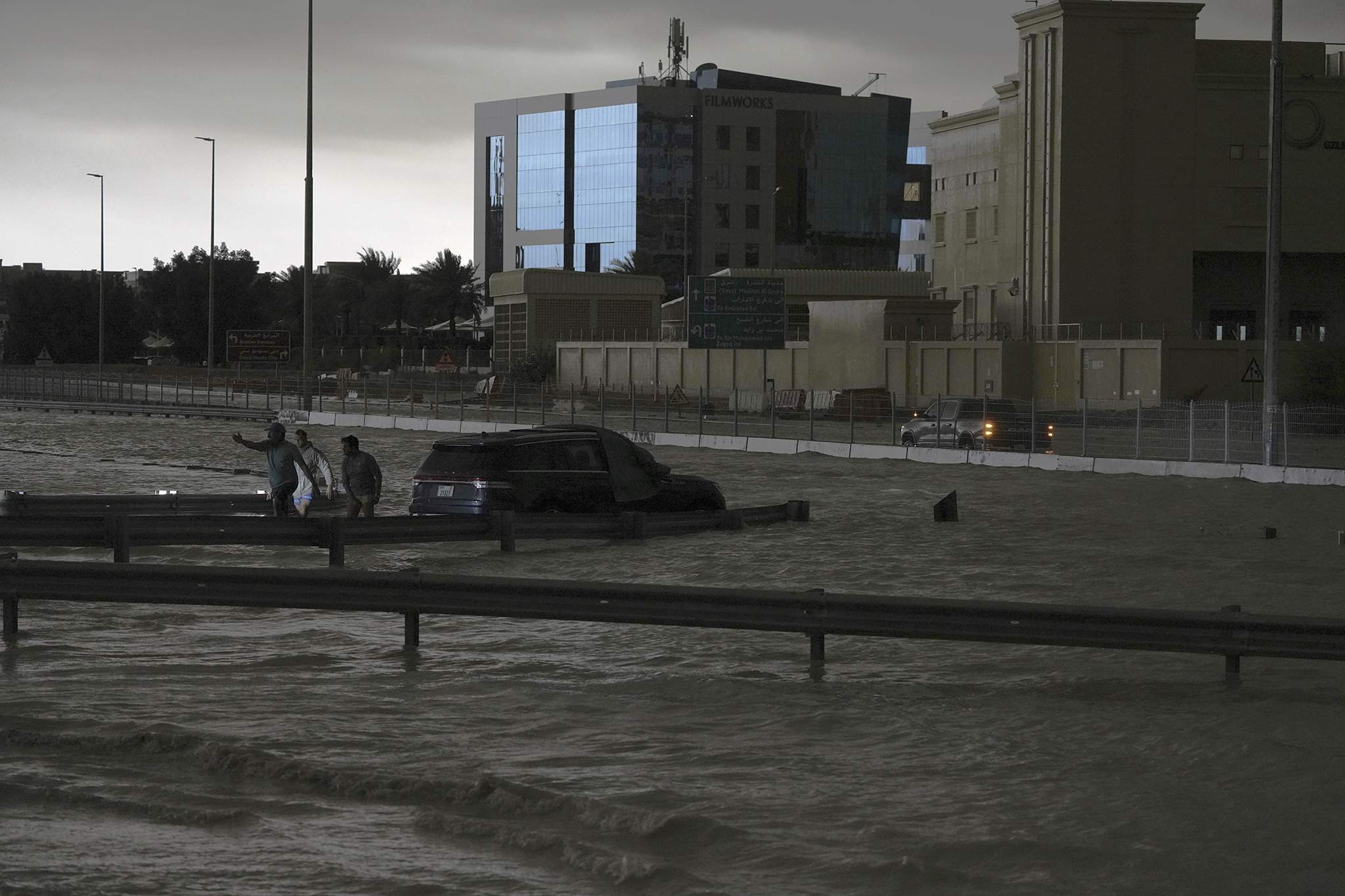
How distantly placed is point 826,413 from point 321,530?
1724 inches

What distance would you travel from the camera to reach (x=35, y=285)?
12225cm

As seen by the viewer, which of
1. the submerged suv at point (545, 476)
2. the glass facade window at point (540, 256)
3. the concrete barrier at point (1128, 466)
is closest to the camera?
the submerged suv at point (545, 476)

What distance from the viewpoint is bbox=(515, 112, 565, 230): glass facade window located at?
419 ft

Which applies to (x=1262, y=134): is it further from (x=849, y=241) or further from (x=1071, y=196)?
(x=849, y=241)

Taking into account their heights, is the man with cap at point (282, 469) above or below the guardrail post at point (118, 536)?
above

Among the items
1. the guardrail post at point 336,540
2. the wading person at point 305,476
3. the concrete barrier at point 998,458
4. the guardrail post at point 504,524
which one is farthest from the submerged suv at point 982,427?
the guardrail post at point 336,540

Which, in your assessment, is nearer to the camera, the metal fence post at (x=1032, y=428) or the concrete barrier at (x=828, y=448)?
the metal fence post at (x=1032, y=428)

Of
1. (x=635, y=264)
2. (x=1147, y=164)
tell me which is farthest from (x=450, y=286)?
(x=1147, y=164)

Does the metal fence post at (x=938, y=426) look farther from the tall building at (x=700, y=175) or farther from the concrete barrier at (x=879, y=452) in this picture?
the tall building at (x=700, y=175)

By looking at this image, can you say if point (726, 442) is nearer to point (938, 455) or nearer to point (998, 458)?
point (938, 455)

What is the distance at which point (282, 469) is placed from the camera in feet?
65.1

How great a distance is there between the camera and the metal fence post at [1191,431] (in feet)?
118

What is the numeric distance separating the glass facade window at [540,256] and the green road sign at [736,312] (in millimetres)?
74299

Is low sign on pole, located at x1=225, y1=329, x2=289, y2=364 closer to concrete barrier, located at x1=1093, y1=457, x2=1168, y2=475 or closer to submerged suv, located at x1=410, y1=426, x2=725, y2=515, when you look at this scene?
concrete barrier, located at x1=1093, y1=457, x2=1168, y2=475
